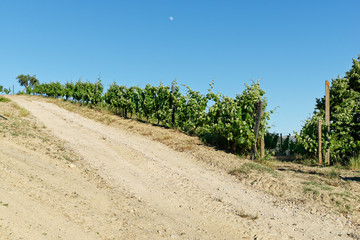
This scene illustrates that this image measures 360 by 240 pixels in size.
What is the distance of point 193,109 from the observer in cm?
1602

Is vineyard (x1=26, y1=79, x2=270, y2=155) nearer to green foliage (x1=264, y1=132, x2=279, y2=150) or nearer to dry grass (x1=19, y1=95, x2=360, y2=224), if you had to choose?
dry grass (x1=19, y1=95, x2=360, y2=224)

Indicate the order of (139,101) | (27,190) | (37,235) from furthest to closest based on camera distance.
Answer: (139,101) → (27,190) → (37,235)

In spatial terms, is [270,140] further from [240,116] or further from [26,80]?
[26,80]

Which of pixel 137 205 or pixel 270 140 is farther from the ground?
pixel 270 140

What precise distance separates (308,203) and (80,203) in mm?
Answer: 5280

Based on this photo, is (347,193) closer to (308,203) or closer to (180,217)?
(308,203)

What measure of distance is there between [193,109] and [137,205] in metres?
10.5

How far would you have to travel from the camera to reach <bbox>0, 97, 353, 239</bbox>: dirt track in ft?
14.6

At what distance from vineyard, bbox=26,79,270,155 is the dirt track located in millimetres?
3047

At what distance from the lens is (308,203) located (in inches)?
262

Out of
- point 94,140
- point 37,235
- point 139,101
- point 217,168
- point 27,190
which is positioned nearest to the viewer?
point 37,235

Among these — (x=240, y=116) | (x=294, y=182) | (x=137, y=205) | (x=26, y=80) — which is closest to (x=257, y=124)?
(x=240, y=116)

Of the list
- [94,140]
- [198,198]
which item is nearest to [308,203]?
[198,198]

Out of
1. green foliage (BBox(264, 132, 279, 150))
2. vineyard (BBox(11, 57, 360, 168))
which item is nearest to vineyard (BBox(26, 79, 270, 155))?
vineyard (BBox(11, 57, 360, 168))
